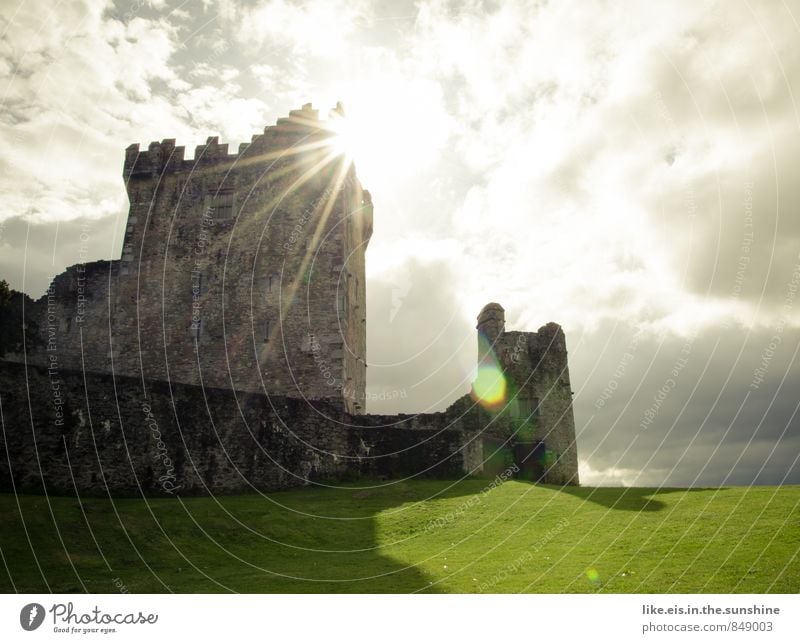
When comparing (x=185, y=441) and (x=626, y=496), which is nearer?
(x=626, y=496)

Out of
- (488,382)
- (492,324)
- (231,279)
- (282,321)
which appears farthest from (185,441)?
(492,324)

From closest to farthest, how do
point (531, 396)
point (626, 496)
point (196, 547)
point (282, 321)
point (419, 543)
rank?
point (196, 547)
point (419, 543)
point (626, 496)
point (282, 321)
point (531, 396)

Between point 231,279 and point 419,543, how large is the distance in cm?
2114

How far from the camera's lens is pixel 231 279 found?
33.0m

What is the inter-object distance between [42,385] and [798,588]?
20621 mm

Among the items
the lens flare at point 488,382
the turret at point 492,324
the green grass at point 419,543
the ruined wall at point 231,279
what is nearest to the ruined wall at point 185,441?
the green grass at point 419,543

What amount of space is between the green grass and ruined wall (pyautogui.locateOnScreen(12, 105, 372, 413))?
11.8 metres

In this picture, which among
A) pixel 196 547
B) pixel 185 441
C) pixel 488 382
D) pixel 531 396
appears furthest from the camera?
pixel 531 396

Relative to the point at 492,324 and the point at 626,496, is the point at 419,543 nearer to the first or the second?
the point at 626,496

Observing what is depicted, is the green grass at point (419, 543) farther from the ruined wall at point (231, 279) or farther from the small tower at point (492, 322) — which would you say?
the small tower at point (492, 322)

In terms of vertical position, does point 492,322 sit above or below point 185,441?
above

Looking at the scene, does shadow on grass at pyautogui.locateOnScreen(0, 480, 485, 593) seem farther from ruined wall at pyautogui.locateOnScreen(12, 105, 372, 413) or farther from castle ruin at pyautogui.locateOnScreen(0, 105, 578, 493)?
ruined wall at pyautogui.locateOnScreen(12, 105, 372, 413)

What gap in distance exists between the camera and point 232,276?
33.0 metres
